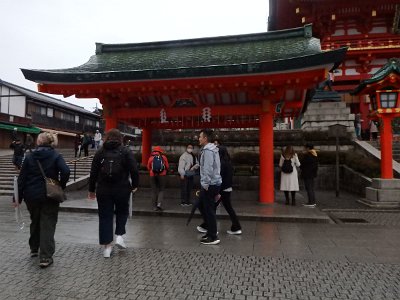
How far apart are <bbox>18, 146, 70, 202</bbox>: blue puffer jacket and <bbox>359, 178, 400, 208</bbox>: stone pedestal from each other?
8708mm

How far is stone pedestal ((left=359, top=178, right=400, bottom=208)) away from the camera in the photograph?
30.3 ft

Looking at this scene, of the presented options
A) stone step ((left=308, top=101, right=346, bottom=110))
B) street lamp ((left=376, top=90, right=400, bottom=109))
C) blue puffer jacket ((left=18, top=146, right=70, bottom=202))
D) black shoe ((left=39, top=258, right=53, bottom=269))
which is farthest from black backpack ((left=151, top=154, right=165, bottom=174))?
stone step ((left=308, top=101, right=346, bottom=110))

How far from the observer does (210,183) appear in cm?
530

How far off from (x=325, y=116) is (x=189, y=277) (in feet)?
48.0

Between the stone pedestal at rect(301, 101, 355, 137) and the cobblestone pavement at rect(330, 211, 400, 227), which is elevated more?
the stone pedestal at rect(301, 101, 355, 137)

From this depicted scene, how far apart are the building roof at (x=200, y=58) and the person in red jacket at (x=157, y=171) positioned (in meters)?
2.38

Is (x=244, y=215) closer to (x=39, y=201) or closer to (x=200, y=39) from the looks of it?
(x=39, y=201)

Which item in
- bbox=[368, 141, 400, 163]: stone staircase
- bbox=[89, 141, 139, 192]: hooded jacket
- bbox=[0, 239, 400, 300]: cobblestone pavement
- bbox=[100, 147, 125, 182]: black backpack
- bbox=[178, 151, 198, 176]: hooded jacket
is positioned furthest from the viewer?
bbox=[368, 141, 400, 163]: stone staircase

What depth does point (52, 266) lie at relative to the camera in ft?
13.9

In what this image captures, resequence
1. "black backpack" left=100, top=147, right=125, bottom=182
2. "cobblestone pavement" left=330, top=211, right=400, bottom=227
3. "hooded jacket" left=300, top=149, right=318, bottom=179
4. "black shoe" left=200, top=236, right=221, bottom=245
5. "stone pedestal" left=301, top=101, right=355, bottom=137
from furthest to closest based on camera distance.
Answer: "stone pedestal" left=301, top=101, right=355, bottom=137 → "hooded jacket" left=300, top=149, right=318, bottom=179 → "cobblestone pavement" left=330, top=211, right=400, bottom=227 → "black shoe" left=200, top=236, right=221, bottom=245 → "black backpack" left=100, top=147, right=125, bottom=182

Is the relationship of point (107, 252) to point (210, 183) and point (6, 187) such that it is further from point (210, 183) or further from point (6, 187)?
point (6, 187)

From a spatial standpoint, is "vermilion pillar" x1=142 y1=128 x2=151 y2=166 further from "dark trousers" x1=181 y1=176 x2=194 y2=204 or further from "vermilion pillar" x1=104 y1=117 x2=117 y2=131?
"dark trousers" x1=181 y1=176 x2=194 y2=204

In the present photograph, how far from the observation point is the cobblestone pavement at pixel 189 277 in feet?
11.1

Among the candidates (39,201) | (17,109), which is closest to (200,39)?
(39,201)
